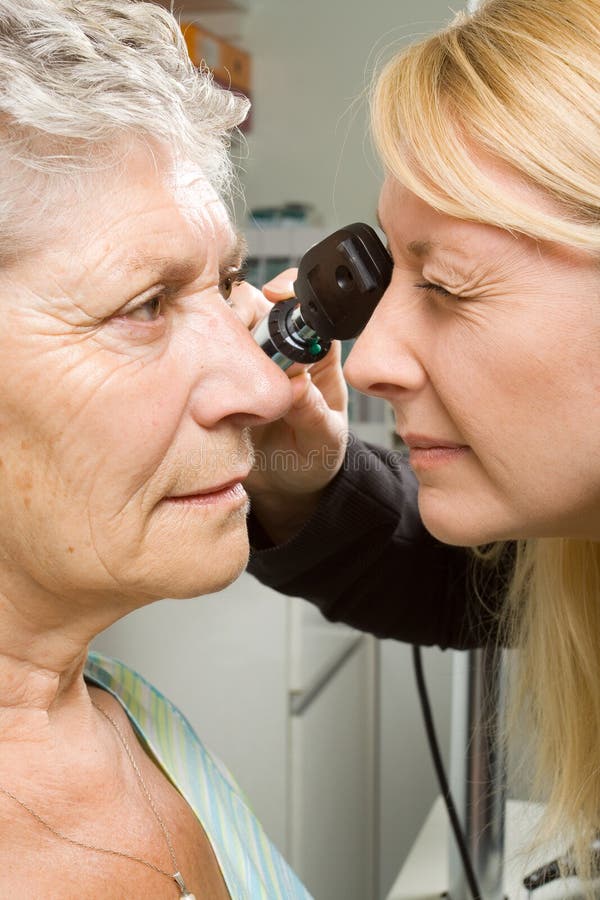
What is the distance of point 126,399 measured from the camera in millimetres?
846

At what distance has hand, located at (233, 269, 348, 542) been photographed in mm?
1207

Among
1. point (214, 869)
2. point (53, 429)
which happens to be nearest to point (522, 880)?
point (214, 869)

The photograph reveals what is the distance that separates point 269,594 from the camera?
6.48 ft

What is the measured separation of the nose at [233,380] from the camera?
2.93ft

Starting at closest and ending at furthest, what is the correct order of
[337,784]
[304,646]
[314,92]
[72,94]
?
[72,94] < [304,646] < [337,784] < [314,92]

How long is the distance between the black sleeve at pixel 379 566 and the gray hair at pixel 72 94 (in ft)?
1.76

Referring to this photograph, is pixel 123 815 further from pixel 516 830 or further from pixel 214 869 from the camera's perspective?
pixel 516 830

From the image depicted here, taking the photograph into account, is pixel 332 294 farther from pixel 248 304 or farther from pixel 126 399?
pixel 126 399

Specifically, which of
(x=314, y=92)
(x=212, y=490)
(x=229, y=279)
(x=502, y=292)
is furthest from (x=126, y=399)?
A: (x=314, y=92)

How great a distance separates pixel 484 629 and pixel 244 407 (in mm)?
650

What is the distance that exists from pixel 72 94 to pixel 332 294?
35 centimetres

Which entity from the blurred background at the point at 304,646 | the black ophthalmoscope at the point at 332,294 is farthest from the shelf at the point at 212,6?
the black ophthalmoscope at the point at 332,294

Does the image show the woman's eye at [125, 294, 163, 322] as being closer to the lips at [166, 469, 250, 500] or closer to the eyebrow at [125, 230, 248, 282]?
the eyebrow at [125, 230, 248, 282]

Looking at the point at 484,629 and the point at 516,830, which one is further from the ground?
the point at 484,629
